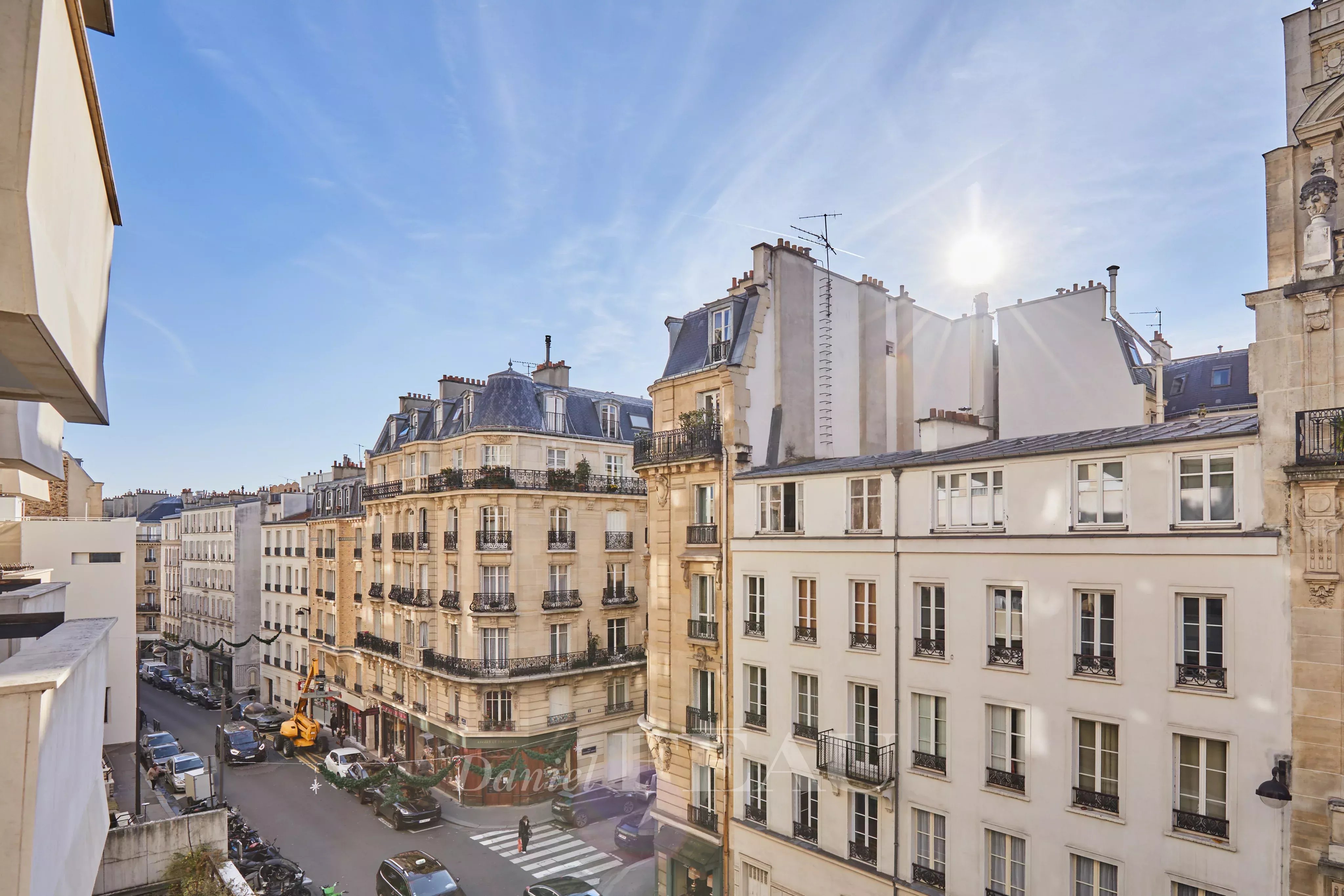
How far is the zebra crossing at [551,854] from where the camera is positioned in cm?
2559

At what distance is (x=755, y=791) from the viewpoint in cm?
1997

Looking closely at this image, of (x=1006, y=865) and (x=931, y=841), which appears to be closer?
(x=1006, y=865)

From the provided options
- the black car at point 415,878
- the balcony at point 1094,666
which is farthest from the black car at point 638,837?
the balcony at point 1094,666

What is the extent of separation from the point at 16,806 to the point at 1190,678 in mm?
15522

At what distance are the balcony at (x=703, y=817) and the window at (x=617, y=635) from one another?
14.0 m

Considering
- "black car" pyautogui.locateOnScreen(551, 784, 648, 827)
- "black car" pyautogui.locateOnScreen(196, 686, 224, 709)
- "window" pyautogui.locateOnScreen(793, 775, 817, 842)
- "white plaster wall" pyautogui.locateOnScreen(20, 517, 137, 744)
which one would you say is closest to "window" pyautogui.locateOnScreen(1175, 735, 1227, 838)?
"window" pyautogui.locateOnScreen(793, 775, 817, 842)

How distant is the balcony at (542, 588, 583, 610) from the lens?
3322cm

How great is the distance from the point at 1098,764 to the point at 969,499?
544 cm

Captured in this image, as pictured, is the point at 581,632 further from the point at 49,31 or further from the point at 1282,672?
the point at 49,31

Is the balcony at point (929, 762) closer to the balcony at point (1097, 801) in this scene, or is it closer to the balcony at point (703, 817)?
the balcony at point (1097, 801)

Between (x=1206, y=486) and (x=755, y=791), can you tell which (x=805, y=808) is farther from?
(x=1206, y=486)

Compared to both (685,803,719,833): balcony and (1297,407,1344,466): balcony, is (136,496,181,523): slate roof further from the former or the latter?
(1297,407,1344,466): balcony

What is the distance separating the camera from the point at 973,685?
15914 mm

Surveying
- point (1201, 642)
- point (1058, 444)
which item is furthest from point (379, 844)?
point (1201, 642)
